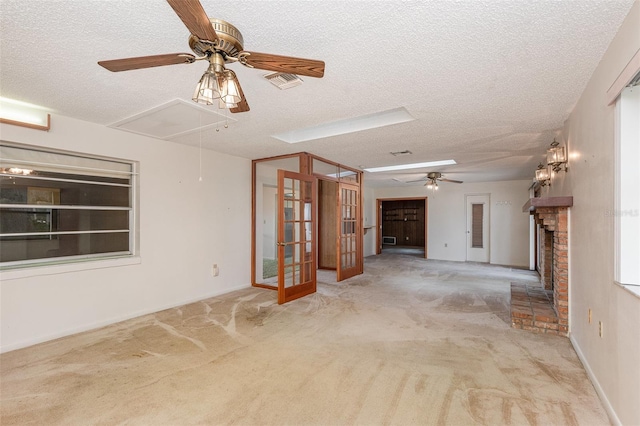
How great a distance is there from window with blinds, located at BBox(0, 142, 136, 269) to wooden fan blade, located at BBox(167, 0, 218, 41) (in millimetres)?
2918

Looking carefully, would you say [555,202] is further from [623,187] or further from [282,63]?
[282,63]

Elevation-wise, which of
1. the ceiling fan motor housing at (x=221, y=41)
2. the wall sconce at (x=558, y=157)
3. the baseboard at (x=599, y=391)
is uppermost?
the ceiling fan motor housing at (x=221, y=41)

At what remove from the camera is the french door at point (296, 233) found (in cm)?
412

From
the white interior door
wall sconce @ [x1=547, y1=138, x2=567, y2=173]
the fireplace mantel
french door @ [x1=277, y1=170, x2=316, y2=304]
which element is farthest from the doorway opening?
the white interior door

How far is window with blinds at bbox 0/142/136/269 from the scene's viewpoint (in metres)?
2.88

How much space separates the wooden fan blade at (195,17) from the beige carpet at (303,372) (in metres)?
2.15

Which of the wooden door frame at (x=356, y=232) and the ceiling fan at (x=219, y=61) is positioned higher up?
the ceiling fan at (x=219, y=61)

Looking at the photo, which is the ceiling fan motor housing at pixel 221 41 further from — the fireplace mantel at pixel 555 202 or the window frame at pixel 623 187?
the fireplace mantel at pixel 555 202

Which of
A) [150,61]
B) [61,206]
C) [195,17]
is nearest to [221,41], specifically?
[195,17]

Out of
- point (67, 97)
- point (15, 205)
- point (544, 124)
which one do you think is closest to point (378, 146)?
point (544, 124)

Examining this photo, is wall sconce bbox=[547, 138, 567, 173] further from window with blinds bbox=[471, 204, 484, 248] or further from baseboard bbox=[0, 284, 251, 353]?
window with blinds bbox=[471, 204, 484, 248]

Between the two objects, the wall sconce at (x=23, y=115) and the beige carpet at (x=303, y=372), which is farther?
the wall sconce at (x=23, y=115)

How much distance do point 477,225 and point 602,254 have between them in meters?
6.56

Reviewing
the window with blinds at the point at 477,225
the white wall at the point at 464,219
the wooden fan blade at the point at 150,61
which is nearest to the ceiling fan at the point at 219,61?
the wooden fan blade at the point at 150,61
